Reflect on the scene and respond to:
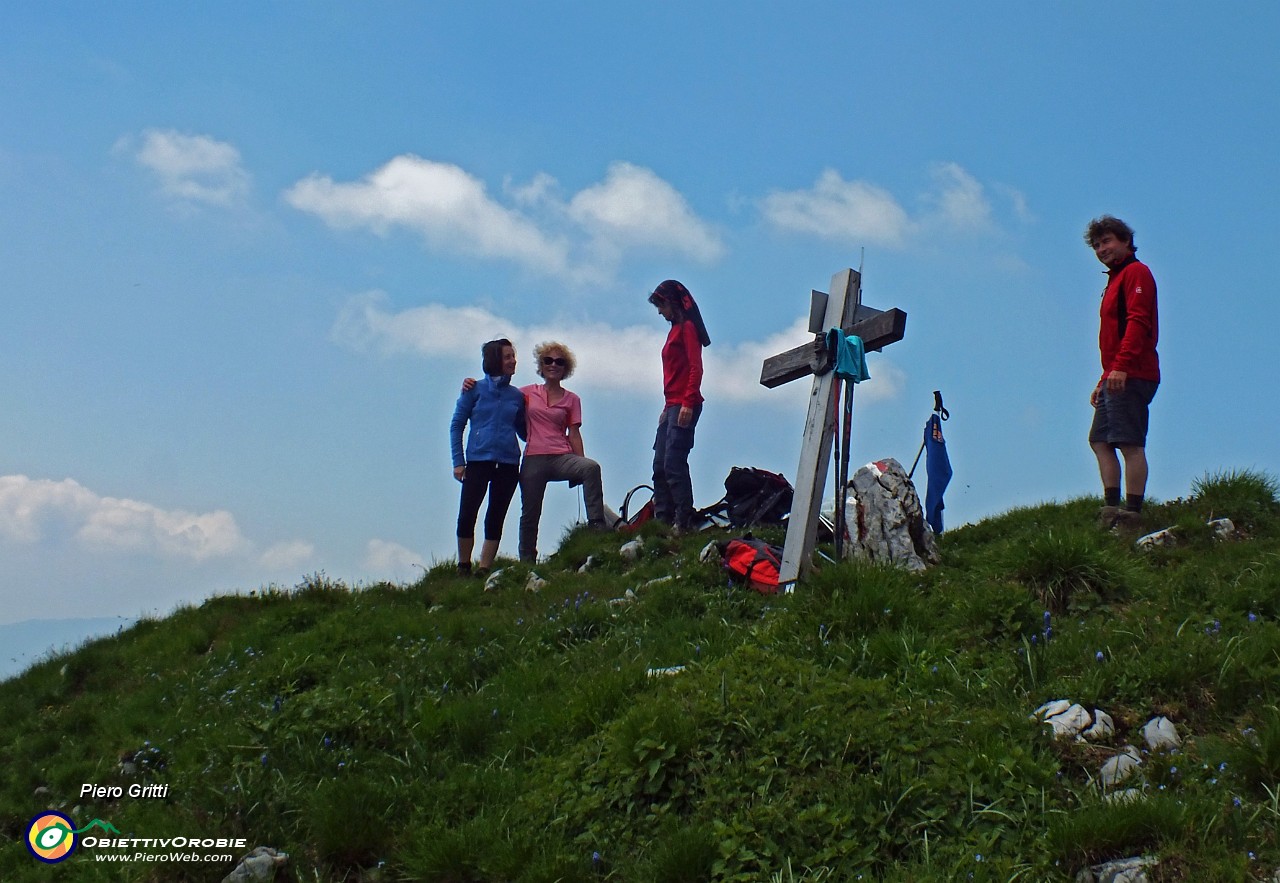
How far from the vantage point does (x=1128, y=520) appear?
994cm

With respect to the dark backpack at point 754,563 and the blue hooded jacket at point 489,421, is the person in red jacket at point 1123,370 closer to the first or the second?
the dark backpack at point 754,563

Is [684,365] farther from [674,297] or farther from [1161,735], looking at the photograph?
[1161,735]

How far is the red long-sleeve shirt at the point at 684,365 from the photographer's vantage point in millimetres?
12492

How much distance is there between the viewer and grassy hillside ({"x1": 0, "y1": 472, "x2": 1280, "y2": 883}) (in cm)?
480

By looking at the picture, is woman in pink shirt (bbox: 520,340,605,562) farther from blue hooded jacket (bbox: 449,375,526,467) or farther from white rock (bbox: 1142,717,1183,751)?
white rock (bbox: 1142,717,1183,751)

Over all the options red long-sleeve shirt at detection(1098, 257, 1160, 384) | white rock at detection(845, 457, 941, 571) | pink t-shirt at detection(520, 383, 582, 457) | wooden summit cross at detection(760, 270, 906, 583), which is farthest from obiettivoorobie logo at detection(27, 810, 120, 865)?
red long-sleeve shirt at detection(1098, 257, 1160, 384)

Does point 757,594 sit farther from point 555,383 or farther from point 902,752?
point 555,383

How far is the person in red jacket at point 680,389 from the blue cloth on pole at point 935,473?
9.09 feet

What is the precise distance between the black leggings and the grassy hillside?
3.45 metres

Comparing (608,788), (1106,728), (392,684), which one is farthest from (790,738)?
(392,684)

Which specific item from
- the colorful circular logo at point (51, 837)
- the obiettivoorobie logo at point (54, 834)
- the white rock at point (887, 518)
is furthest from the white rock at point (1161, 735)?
the colorful circular logo at point (51, 837)

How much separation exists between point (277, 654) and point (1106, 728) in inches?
254

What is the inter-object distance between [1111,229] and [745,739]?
711cm

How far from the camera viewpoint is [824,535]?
36.3 ft
